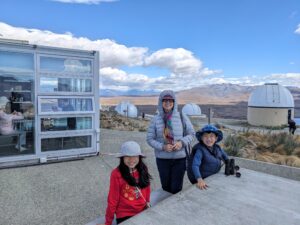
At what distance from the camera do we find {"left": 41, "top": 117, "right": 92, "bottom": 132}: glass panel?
5.62 m

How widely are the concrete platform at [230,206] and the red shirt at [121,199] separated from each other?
0.62ft

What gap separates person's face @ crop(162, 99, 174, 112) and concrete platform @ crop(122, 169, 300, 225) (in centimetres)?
78

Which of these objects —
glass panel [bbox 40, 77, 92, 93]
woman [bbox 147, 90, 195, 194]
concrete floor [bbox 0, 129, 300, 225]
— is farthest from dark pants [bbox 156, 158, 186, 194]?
glass panel [bbox 40, 77, 92, 93]

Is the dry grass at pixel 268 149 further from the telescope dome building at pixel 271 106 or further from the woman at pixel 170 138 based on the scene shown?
the telescope dome building at pixel 271 106

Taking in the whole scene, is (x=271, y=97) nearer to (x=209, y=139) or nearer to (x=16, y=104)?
(x=16, y=104)

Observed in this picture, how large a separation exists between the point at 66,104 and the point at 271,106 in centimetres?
2212

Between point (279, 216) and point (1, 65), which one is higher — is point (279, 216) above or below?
below

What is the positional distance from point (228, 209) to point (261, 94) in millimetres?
25166

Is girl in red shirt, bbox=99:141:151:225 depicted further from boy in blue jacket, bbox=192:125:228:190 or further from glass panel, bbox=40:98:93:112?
glass panel, bbox=40:98:93:112

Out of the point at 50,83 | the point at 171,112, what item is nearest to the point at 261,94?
the point at 50,83

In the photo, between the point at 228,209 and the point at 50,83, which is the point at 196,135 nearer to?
the point at 228,209

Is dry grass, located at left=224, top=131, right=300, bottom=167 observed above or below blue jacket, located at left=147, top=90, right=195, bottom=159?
below

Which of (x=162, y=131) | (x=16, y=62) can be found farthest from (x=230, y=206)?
(x=16, y=62)

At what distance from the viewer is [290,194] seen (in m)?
2.56
